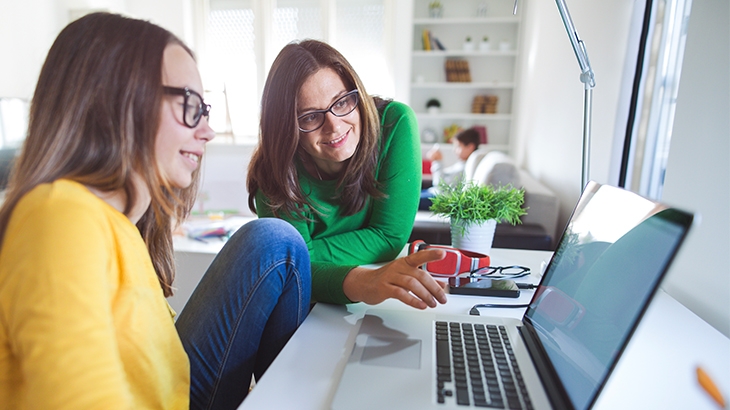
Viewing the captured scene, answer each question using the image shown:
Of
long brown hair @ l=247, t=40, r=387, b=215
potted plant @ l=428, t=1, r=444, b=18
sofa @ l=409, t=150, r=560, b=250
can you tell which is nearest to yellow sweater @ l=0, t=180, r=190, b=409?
long brown hair @ l=247, t=40, r=387, b=215

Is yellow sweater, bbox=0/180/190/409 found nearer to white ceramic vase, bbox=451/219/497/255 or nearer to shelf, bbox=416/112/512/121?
white ceramic vase, bbox=451/219/497/255

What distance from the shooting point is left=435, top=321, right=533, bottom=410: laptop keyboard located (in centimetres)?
51

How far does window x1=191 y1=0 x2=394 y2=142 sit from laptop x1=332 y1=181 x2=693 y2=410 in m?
4.24

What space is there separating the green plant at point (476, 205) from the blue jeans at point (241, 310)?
0.46m

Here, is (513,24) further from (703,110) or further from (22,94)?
(22,94)

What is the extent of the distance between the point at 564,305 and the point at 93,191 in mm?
654

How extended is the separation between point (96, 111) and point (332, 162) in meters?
0.72

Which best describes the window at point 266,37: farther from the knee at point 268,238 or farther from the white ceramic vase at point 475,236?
the knee at point 268,238

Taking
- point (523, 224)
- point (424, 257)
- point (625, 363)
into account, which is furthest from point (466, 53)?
point (625, 363)

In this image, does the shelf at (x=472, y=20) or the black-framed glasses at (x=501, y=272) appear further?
the shelf at (x=472, y=20)

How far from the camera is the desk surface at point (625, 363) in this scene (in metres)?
0.53

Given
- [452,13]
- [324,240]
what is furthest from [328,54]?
[452,13]

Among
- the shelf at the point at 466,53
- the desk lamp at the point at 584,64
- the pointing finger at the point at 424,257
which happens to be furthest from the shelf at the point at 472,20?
the pointing finger at the point at 424,257

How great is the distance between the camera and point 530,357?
Result: 61 centimetres
